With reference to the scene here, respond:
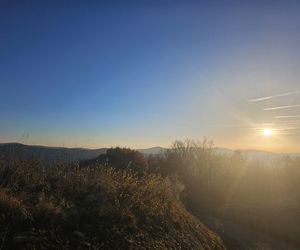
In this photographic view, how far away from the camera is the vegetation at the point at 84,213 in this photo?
21.1 feet

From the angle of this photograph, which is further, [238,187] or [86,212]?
[238,187]

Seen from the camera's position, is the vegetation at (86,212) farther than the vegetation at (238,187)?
No

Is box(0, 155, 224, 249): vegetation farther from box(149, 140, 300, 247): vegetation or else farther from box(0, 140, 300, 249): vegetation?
box(149, 140, 300, 247): vegetation

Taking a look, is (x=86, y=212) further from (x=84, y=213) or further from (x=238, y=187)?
(x=238, y=187)

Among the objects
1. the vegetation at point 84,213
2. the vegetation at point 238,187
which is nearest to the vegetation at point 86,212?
the vegetation at point 84,213

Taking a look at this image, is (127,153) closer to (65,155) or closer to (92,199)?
(65,155)

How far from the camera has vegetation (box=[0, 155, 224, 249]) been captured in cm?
644

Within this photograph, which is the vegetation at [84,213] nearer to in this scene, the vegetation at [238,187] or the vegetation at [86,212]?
the vegetation at [86,212]

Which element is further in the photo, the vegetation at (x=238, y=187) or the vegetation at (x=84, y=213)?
the vegetation at (x=238, y=187)

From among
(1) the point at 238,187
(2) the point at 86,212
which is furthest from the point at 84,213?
(1) the point at 238,187

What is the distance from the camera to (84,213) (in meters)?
7.76

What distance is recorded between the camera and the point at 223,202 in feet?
113

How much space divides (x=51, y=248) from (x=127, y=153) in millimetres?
36760

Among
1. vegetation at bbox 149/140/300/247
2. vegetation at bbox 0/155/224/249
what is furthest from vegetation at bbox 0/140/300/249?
vegetation at bbox 149/140/300/247
